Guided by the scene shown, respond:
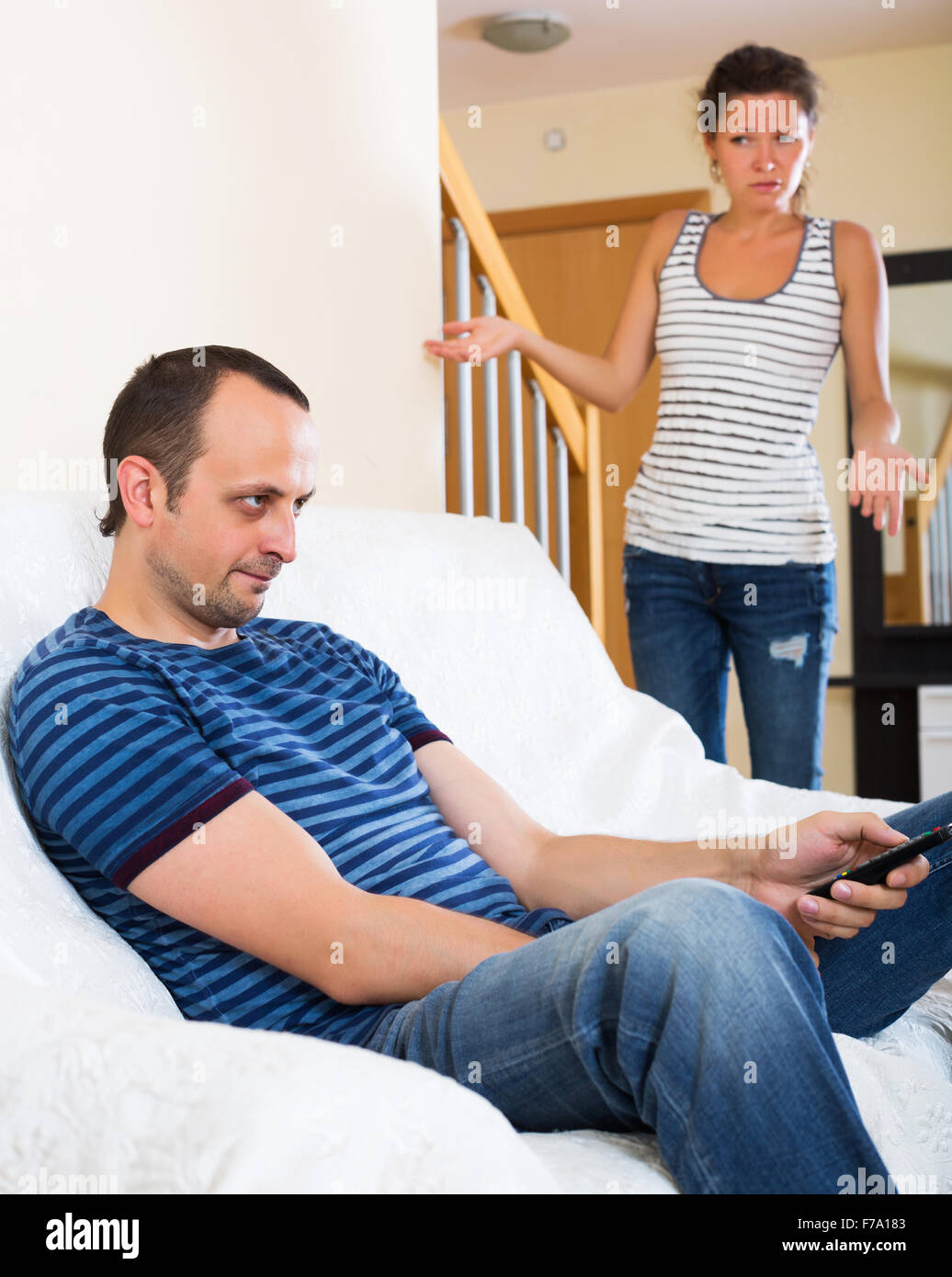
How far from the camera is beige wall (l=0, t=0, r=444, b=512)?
1300mm

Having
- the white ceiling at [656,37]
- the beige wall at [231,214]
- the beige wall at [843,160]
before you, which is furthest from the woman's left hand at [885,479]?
the white ceiling at [656,37]

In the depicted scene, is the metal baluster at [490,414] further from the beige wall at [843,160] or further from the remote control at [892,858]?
the beige wall at [843,160]

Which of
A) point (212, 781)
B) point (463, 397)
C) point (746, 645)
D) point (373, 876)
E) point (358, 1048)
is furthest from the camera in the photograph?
point (463, 397)

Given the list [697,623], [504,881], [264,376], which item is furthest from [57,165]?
[697,623]

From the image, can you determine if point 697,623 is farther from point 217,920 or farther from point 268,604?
point 217,920

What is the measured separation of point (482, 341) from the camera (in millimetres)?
1990

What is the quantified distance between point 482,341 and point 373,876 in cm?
117

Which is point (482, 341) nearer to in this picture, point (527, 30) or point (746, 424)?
point (746, 424)

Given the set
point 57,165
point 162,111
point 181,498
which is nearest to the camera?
point 181,498

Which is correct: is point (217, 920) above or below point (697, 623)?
below

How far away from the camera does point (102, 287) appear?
139 centimetres

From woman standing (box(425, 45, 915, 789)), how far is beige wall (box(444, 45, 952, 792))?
1928mm

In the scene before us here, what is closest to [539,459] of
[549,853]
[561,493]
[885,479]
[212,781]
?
[561,493]

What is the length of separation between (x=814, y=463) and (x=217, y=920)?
4.32 feet
